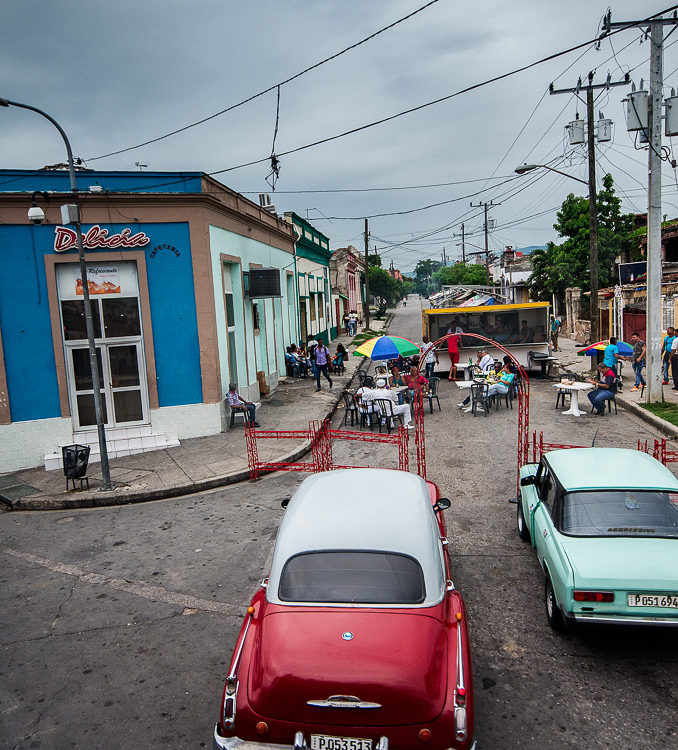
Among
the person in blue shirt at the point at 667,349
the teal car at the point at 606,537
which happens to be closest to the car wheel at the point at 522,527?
the teal car at the point at 606,537

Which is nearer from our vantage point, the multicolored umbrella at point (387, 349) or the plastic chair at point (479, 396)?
the plastic chair at point (479, 396)

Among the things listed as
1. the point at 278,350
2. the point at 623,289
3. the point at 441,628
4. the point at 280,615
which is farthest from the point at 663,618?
the point at 623,289

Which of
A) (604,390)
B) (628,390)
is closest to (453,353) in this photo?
(628,390)

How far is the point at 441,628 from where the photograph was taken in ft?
12.8

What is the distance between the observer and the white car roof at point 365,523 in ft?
14.3

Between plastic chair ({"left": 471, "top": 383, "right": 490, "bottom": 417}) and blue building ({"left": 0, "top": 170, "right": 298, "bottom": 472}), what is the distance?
6491 mm

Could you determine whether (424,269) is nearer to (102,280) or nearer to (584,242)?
(584,242)

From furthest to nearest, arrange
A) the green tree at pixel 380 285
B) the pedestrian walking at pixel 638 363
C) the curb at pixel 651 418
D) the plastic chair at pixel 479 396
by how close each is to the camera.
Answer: the green tree at pixel 380 285 < the pedestrian walking at pixel 638 363 < the plastic chair at pixel 479 396 < the curb at pixel 651 418

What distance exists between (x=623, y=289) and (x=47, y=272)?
21639 millimetres

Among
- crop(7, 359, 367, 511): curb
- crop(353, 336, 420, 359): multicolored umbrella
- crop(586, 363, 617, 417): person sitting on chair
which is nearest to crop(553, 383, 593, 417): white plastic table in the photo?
crop(586, 363, 617, 417): person sitting on chair

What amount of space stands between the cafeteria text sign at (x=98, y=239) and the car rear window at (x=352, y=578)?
1064 cm

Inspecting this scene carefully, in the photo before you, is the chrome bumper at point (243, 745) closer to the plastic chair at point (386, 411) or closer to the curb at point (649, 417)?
the plastic chair at point (386, 411)

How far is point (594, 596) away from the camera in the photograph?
15.4 feet

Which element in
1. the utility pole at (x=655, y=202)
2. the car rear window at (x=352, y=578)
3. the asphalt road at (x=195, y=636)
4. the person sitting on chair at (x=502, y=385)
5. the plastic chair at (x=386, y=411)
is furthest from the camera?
the person sitting on chair at (x=502, y=385)
